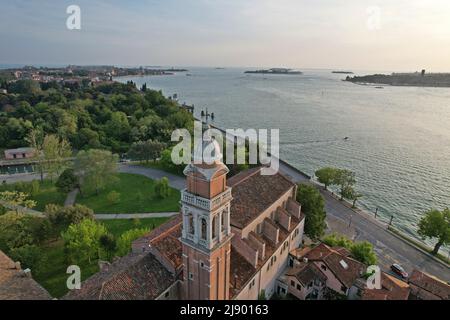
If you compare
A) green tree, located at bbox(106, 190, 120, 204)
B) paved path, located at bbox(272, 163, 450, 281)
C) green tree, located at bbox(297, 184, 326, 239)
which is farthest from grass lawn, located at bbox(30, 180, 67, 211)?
paved path, located at bbox(272, 163, 450, 281)

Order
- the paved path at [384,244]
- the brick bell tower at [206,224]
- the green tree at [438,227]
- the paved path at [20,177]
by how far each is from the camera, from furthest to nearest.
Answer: the paved path at [20,177] → the green tree at [438,227] → the paved path at [384,244] → the brick bell tower at [206,224]

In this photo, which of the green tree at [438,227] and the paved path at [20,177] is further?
the paved path at [20,177]

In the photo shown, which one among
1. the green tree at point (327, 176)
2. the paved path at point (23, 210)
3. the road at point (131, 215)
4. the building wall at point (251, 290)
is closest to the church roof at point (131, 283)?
the building wall at point (251, 290)

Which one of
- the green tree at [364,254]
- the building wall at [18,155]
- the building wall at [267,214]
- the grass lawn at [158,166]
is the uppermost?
the building wall at [267,214]

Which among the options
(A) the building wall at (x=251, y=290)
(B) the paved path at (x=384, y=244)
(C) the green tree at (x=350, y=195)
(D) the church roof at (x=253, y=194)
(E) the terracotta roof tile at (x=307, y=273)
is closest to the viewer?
(A) the building wall at (x=251, y=290)

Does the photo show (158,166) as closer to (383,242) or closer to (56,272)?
(56,272)

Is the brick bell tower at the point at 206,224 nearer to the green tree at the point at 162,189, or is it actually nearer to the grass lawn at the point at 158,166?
the green tree at the point at 162,189
